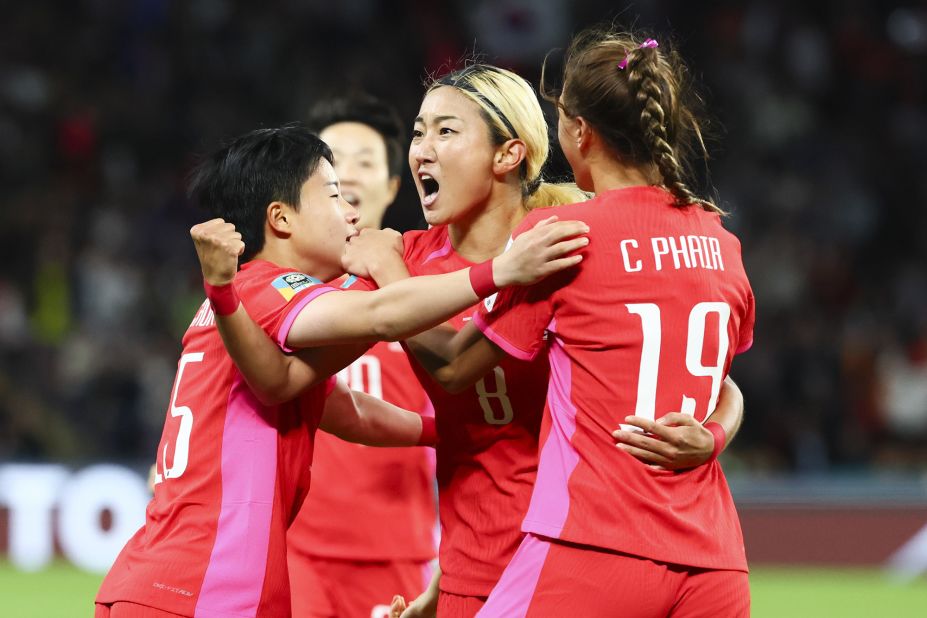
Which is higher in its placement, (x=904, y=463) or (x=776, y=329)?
(x=776, y=329)

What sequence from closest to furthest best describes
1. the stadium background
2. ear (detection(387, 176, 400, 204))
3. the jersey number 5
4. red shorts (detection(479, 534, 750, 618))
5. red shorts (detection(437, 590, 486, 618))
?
red shorts (detection(479, 534, 750, 618)), the jersey number 5, red shorts (detection(437, 590, 486, 618)), ear (detection(387, 176, 400, 204)), the stadium background

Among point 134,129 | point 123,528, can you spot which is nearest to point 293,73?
point 134,129

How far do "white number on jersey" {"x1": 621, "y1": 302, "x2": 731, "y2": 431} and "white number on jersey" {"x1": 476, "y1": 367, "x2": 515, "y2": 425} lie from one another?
0.62 meters

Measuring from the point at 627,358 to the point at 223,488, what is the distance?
1036 millimetres

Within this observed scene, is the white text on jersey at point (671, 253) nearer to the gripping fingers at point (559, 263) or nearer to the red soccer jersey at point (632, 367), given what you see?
the red soccer jersey at point (632, 367)

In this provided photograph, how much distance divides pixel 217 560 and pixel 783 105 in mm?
12090

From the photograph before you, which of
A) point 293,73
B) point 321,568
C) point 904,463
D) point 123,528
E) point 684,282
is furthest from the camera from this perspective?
point 293,73

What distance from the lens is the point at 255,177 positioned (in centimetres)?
359

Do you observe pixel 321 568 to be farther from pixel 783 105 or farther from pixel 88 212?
pixel 783 105

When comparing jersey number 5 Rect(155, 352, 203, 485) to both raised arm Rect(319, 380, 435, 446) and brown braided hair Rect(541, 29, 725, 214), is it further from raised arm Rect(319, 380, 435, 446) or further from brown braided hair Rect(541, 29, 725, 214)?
brown braided hair Rect(541, 29, 725, 214)

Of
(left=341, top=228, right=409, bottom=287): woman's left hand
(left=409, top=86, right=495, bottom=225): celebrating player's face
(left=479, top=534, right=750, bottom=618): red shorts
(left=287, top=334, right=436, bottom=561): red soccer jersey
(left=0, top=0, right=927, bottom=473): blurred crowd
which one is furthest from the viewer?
(left=0, top=0, right=927, bottom=473): blurred crowd

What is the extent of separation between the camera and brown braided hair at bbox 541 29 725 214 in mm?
3230

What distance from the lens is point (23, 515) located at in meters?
10.7

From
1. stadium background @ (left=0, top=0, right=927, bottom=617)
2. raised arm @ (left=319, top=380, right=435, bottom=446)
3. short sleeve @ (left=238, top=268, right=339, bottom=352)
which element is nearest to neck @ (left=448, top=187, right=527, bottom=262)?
raised arm @ (left=319, top=380, right=435, bottom=446)
